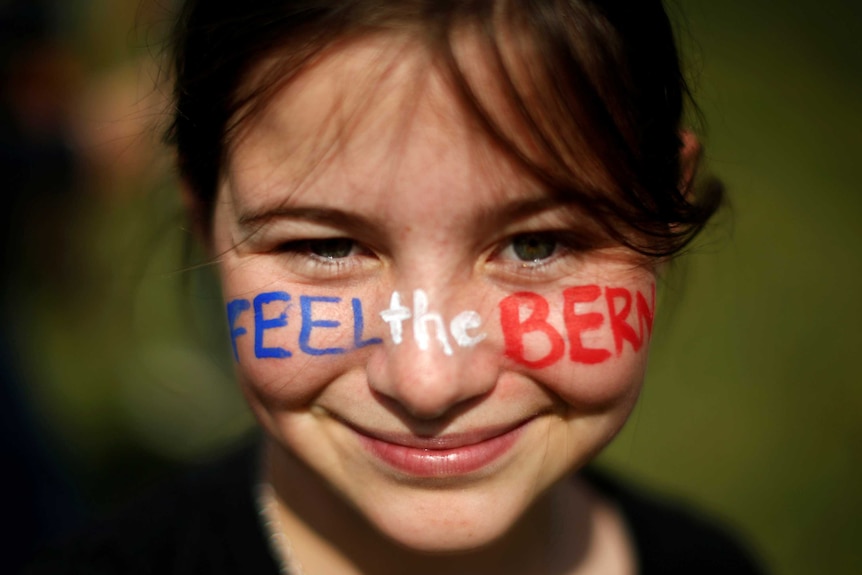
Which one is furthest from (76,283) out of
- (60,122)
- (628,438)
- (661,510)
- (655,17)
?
(655,17)

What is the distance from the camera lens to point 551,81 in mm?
1060

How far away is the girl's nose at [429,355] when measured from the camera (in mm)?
1082

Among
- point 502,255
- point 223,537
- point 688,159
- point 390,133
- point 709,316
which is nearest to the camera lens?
point 390,133

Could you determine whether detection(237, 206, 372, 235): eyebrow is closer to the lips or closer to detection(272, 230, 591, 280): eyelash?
detection(272, 230, 591, 280): eyelash

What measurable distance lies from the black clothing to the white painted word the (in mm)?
573

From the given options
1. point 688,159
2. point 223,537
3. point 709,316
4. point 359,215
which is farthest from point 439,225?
point 709,316

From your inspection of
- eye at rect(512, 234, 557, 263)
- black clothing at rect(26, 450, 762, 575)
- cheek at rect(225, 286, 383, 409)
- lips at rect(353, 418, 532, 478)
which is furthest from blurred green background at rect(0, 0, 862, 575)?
eye at rect(512, 234, 557, 263)

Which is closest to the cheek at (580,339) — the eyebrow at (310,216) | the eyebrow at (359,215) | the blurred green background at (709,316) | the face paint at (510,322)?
the face paint at (510,322)

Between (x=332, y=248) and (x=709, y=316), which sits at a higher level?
(x=332, y=248)

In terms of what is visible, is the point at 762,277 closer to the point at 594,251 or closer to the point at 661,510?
the point at 661,510

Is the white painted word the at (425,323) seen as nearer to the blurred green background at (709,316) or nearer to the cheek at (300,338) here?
the cheek at (300,338)

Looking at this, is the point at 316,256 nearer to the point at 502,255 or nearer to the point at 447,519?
the point at 502,255

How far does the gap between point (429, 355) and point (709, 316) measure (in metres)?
2.88

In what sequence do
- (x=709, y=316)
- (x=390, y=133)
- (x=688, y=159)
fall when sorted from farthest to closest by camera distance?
(x=709, y=316) → (x=688, y=159) → (x=390, y=133)
